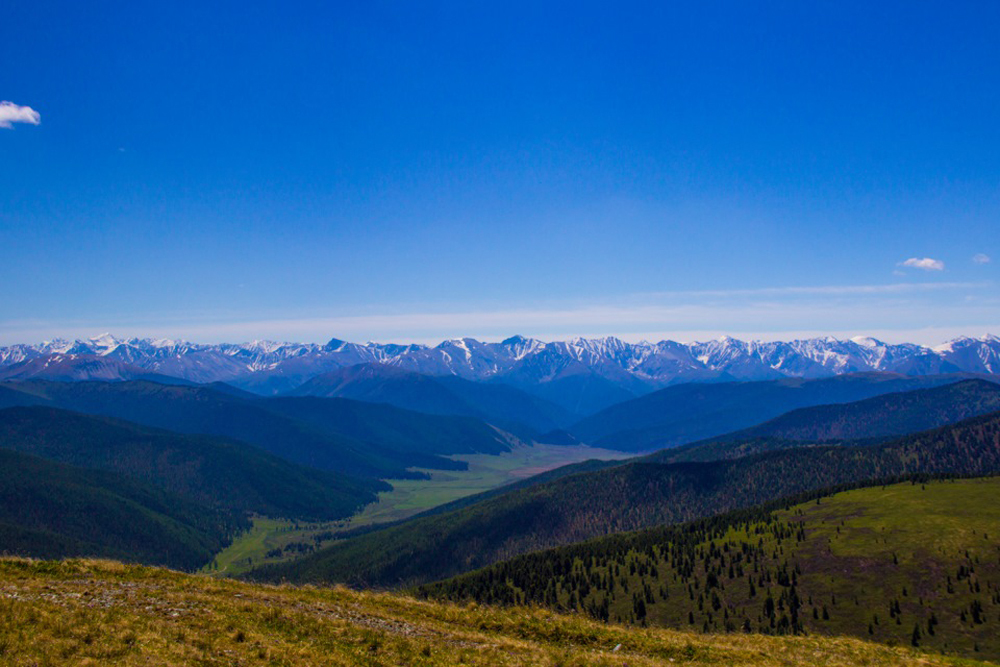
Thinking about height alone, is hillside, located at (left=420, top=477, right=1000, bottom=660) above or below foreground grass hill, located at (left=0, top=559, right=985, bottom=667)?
below

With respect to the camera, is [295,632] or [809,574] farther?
[809,574]

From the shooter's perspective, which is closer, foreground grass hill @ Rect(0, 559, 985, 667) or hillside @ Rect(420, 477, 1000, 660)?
foreground grass hill @ Rect(0, 559, 985, 667)

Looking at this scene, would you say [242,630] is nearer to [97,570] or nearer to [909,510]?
[97,570]

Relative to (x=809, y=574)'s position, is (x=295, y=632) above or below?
above

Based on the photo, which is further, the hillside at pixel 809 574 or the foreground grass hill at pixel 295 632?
the hillside at pixel 809 574

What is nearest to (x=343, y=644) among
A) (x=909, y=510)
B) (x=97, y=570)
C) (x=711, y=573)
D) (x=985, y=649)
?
(x=97, y=570)
